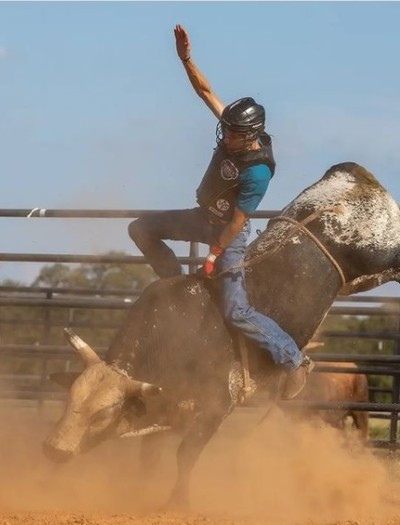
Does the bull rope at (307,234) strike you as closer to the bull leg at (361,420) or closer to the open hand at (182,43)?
the open hand at (182,43)

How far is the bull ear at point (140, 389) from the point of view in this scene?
18.5 ft

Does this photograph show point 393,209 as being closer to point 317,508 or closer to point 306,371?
point 306,371

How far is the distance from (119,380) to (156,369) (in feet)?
0.93

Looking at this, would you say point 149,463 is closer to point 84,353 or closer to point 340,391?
point 84,353

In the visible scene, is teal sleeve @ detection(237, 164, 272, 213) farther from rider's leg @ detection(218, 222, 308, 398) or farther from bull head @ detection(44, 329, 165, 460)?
bull head @ detection(44, 329, 165, 460)

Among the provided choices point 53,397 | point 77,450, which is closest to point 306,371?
point 77,450

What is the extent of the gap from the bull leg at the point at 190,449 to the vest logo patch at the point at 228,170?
4.13ft

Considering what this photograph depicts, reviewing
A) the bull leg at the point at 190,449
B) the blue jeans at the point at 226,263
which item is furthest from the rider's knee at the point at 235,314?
the bull leg at the point at 190,449

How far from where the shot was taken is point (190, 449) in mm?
5977

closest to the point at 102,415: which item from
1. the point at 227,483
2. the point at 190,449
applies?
the point at 190,449

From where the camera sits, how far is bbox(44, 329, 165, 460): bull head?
550 cm

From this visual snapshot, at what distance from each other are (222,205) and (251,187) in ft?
0.91

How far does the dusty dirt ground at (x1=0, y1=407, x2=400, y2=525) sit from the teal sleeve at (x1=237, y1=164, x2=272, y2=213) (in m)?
1.62

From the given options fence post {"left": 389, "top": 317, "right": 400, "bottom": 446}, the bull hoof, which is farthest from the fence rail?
the bull hoof
